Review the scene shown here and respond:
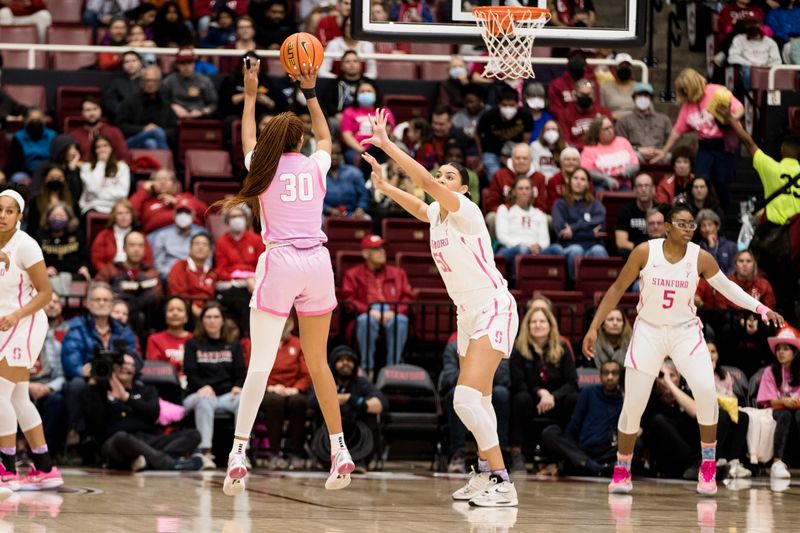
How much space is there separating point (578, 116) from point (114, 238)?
6.14 m

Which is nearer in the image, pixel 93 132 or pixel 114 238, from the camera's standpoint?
pixel 114 238

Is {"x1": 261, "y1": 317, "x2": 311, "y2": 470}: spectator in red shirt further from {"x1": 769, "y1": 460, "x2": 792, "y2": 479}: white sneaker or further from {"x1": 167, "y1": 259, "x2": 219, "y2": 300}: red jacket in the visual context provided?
{"x1": 769, "y1": 460, "x2": 792, "y2": 479}: white sneaker

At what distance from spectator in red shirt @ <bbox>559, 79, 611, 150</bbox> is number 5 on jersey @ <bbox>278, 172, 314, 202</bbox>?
9.07 meters

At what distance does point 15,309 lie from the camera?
9734mm

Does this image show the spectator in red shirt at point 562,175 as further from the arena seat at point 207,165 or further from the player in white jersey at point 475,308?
the player in white jersey at point 475,308

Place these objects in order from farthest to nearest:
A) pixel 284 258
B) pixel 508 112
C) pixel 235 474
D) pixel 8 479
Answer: pixel 508 112
pixel 8 479
pixel 284 258
pixel 235 474

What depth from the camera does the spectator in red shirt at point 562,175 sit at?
1591 centimetres

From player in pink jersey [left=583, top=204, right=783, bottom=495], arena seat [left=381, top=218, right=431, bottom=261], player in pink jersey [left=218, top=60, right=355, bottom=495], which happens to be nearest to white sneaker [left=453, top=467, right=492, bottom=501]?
player in pink jersey [left=218, top=60, right=355, bottom=495]

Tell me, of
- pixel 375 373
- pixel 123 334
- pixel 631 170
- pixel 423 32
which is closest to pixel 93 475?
pixel 123 334

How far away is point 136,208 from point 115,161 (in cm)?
58

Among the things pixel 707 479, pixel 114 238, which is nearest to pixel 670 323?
pixel 707 479

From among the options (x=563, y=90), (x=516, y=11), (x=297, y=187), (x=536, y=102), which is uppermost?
(x=516, y=11)

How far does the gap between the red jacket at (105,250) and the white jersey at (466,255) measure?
19.0ft

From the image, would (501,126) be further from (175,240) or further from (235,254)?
(175,240)
